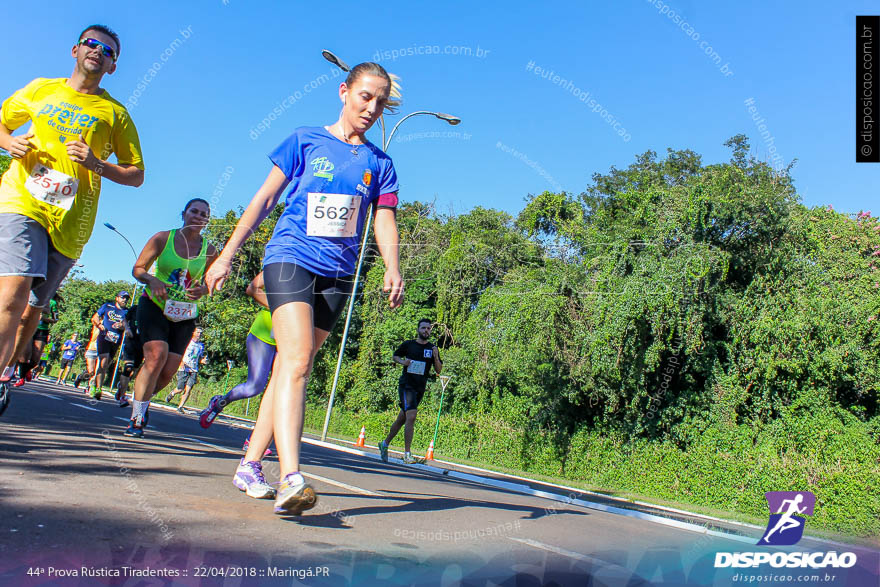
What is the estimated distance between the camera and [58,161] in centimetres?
397

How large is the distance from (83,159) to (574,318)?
17.1 m

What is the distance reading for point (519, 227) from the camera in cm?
3453

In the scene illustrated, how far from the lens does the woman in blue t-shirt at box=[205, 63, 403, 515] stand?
3297 millimetres

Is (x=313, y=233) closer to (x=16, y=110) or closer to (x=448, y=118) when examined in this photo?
(x=16, y=110)

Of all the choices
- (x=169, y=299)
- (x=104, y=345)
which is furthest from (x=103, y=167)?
(x=104, y=345)

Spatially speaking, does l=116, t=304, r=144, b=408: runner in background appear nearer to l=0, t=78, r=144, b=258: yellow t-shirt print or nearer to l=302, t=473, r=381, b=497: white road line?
l=302, t=473, r=381, b=497: white road line

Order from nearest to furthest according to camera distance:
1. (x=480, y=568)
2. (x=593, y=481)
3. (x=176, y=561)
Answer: (x=176, y=561), (x=480, y=568), (x=593, y=481)

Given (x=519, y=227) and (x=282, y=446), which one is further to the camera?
(x=519, y=227)

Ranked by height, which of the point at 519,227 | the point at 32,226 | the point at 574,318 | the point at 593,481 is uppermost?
the point at 519,227

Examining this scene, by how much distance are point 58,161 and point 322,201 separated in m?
1.74

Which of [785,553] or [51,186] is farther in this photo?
[51,186]

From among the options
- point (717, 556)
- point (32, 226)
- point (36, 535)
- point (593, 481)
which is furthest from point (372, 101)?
point (593, 481)

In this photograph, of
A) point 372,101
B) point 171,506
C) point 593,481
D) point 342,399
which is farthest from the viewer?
point 342,399

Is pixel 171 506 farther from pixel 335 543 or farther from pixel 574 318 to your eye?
pixel 574 318
